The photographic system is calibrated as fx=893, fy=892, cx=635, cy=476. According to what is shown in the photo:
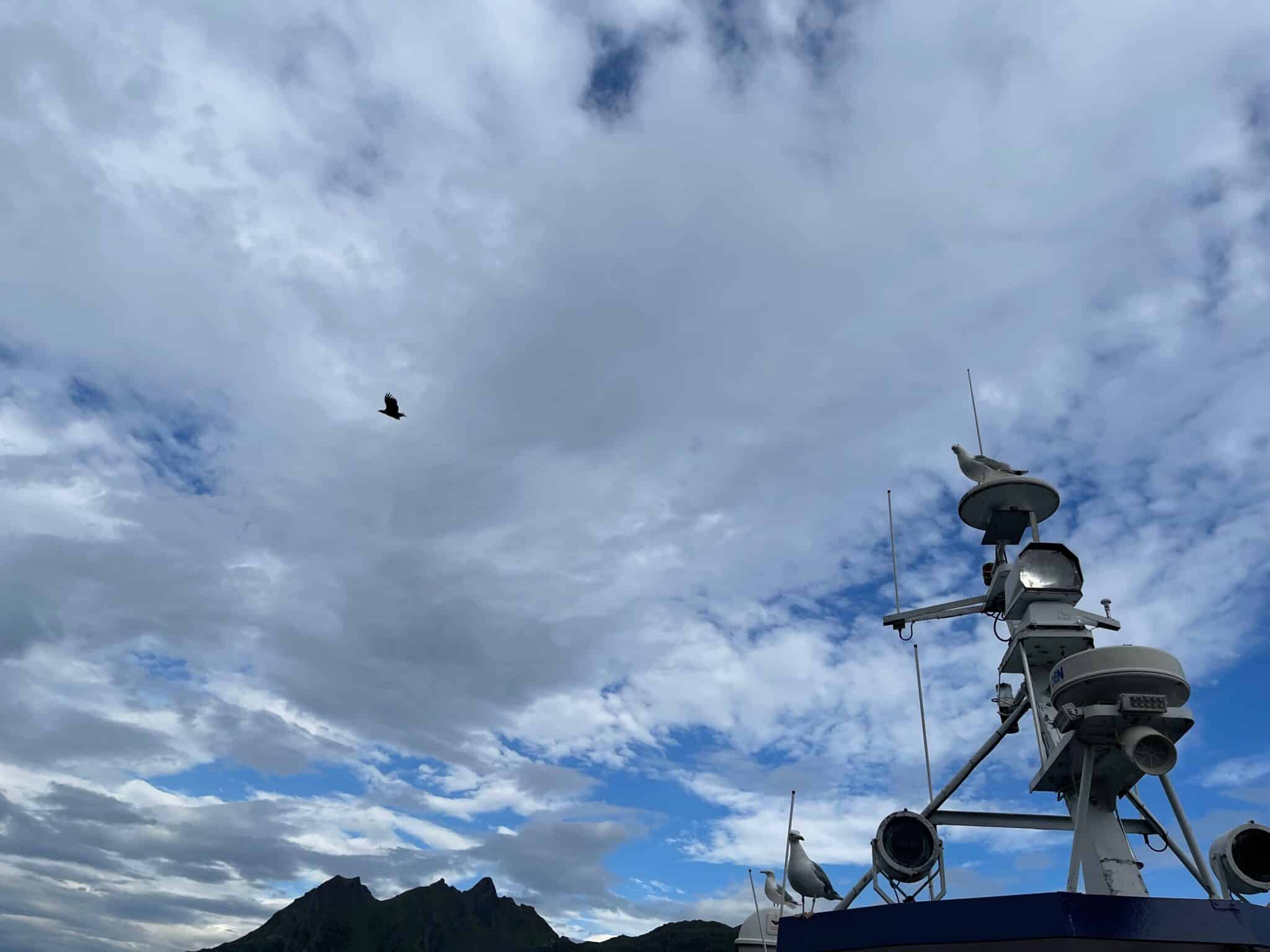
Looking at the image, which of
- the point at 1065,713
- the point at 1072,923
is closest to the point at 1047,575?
the point at 1065,713

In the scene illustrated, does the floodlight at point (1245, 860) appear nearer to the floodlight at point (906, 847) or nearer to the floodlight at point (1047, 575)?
the floodlight at point (906, 847)

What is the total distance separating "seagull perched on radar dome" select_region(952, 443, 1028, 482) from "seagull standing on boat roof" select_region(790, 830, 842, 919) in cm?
1669

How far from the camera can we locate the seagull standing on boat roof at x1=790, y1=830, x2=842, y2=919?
31031mm

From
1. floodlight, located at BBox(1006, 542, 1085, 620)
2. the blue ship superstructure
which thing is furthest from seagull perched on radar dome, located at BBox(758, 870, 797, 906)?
floodlight, located at BBox(1006, 542, 1085, 620)

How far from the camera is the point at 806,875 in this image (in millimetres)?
31000

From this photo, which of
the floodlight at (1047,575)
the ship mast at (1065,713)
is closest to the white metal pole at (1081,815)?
the ship mast at (1065,713)

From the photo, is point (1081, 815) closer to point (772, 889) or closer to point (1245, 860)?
point (1245, 860)

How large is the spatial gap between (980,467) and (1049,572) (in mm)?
5986

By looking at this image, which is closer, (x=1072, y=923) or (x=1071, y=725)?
(x=1072, y=923)

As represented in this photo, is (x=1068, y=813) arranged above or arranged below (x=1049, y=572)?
below

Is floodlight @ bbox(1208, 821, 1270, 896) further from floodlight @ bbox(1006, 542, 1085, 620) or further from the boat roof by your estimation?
floodlight @ bbox(1006, 542, 1085, 620)

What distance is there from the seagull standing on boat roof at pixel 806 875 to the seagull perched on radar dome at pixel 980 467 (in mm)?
16688

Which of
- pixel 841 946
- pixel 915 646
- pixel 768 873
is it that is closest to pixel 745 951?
pixel 768 873

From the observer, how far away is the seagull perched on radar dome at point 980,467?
37.7 m
